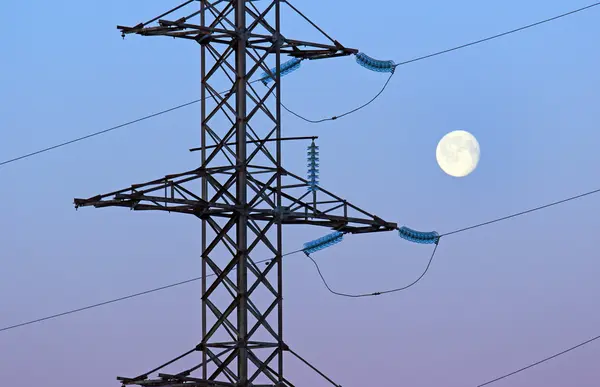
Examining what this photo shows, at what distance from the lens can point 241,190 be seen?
50.3m

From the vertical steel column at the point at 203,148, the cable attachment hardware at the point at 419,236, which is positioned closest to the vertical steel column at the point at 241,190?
the vertical steel column at the point at 203,148

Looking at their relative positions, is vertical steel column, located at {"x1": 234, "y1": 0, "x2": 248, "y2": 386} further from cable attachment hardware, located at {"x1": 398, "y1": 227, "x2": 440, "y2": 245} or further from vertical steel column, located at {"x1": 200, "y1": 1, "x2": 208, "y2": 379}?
cable attachment hardware, located at {"x1": 398, "y1": 227, "x2": 440, "y2": 245}

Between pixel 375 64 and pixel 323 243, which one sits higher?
pixel 375 64

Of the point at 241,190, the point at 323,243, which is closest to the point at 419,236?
the point at 323,243

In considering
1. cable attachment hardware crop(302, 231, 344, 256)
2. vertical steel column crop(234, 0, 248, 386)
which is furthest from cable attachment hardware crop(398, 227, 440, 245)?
vertical steel column crop(234, 0, 248, 386)

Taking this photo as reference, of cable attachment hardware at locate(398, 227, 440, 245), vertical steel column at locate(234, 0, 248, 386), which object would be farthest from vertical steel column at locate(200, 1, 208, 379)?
cable attachment hardware at locate(398, 227, 440, 245)

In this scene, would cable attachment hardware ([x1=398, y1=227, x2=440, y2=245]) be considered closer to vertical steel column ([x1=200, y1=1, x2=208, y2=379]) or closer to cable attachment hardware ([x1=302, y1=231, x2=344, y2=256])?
cable attachment hardware ([x1=302, y1=231, x2=344, y2=256])

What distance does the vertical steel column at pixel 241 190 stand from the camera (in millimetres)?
50000

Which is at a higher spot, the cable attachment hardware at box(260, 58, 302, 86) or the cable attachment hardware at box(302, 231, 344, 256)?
the cable attachment hardware at box(260, 58, 302, 86)

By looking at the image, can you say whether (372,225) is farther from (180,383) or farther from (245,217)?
(180,383)

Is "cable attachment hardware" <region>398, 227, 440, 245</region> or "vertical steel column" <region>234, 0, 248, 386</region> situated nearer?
"vertical steel column" <region>234, 0, 248, 386</region>

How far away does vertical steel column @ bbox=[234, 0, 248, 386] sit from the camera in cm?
5000

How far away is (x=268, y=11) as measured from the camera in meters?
51.8

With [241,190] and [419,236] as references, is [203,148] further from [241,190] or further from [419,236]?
[419,236]
